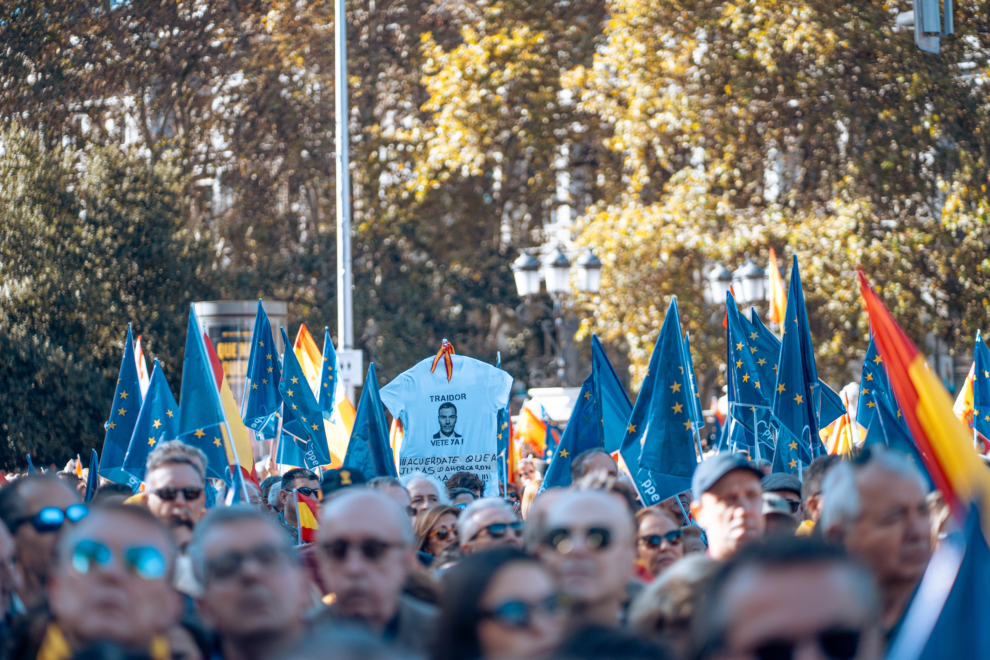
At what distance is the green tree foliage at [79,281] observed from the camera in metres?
19.0

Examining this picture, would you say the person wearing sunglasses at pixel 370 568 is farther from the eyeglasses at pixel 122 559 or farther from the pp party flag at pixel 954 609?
the pp party flag at pixel 954 609

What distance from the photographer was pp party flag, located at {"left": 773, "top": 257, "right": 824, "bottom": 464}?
770 cm

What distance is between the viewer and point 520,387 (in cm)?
2642

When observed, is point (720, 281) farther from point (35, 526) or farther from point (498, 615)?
point (498, 615)

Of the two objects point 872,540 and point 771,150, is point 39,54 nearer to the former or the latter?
point 771,150

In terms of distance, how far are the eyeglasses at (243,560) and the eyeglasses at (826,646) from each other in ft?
4.75

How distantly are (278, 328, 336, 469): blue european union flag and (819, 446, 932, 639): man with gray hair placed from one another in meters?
6.07

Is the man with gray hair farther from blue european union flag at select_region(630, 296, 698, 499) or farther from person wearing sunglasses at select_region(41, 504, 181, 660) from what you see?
blue european union flag at select_region(630, 296, 698, 499)

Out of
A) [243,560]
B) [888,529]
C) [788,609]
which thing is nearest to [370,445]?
[243,560]

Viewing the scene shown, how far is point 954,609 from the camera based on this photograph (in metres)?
3.21

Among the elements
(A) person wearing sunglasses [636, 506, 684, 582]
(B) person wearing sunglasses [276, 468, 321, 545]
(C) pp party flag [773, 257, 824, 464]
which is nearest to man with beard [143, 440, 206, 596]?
(A) person wearing sunglasses [636, 506, 684, 582]

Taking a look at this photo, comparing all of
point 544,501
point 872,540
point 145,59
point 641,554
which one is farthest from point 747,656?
point 145,59

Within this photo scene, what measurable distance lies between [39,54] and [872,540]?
21.5 m

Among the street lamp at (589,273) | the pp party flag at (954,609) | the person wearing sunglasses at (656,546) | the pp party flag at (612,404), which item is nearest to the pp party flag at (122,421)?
the pp party flag at (612,404)
